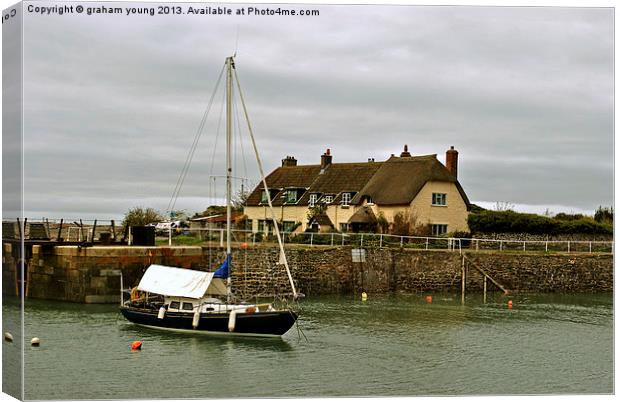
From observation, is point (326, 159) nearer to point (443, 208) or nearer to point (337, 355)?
point (443, 208)

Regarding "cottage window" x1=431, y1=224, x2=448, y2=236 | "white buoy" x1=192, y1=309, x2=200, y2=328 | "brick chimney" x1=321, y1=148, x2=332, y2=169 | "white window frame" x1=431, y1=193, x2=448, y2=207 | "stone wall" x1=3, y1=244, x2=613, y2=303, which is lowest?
"white buoy" x1=192, y1=309, x2=200, y2=328

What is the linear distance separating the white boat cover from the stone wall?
17.5ft

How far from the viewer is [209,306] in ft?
81.9

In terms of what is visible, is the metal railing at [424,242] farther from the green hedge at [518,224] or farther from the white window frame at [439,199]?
the white window frame at [439,199]

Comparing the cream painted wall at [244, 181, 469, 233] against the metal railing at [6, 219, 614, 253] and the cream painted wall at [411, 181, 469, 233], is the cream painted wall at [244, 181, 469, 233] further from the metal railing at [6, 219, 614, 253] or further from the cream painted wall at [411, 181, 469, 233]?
the metal railing at [6, 219, 614, 253]

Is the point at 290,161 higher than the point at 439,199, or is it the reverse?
the point at 290,161

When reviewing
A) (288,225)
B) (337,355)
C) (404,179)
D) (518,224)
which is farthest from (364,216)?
(337,355)

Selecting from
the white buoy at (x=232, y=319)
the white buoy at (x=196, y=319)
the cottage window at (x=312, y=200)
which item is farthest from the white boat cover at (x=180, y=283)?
the cottage window at (x=312, y=200)

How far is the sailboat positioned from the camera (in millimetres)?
24344

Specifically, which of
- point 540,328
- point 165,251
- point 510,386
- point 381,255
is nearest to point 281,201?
point 381,255

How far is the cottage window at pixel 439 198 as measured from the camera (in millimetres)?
45969

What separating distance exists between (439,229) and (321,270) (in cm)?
1091

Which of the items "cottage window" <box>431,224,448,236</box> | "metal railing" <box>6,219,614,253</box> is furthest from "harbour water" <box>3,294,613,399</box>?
"cottage window" <box>431,224,448,236</box>

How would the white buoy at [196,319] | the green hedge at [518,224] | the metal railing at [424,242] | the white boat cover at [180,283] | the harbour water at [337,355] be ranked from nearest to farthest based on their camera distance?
the harbour water at [337,355] → the white buoy at [196,319] → the white boat cover at [180,283] → the metal railing at [424,242] → the green hedge at [518,224]
